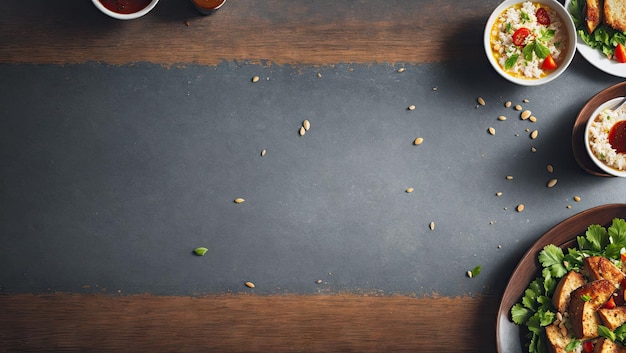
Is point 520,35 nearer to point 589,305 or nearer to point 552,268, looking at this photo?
point 552,268

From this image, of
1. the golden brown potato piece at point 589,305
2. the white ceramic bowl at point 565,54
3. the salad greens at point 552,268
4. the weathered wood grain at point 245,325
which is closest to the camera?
the golden brown potato piece at point 589,305

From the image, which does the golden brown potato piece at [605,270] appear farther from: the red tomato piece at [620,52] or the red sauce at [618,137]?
the red tomato piece at [620,52]

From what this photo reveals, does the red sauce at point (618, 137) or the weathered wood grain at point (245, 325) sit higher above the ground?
the red sauce at point (618, 137)

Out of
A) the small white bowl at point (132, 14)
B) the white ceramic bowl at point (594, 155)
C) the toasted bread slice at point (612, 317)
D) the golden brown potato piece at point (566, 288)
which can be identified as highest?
the small white bowl at point (132, 14)

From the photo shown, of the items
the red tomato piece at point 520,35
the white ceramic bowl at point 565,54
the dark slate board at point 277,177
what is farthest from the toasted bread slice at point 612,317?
the red tomato piece at point 520,35

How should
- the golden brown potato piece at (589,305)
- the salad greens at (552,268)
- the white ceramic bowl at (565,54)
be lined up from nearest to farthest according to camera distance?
the golden brown potato piece at (589,305), the salad greens at (552,268), the white ceramic bowl at (565,54)

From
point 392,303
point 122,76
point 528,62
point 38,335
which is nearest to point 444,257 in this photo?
point 392,303
